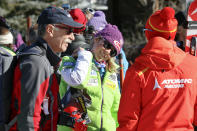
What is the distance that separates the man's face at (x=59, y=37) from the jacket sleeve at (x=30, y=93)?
1.32ft

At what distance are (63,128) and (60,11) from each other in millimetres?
1236

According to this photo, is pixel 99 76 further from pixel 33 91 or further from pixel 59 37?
pixel 33 91

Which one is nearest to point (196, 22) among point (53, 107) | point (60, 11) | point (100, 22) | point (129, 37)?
point (100, 22)

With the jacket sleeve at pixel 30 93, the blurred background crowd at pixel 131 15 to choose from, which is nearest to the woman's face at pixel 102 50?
the jacket sleeve at pixel 30 93

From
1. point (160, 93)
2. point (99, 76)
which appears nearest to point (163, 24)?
point (160, 93)

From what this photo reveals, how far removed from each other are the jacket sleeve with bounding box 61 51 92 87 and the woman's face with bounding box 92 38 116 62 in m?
0.28

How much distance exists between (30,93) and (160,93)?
3.91 ft

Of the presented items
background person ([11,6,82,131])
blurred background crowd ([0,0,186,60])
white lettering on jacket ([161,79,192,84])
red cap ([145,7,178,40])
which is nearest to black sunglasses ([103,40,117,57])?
red cap ([145,7,178,40])

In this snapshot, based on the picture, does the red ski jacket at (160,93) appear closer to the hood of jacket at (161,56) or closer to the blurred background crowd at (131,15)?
the hood of jacket at (161,56)

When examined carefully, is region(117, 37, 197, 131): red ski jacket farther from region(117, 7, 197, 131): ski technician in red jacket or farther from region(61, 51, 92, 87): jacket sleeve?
region(61, 51, 92, 87): jacket sleeve

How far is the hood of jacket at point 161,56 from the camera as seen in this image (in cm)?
275

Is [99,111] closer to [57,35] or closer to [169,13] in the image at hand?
[57,35]

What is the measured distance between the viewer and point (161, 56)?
109 inches

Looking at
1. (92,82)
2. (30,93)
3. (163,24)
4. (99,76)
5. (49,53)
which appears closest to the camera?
(30,93)
